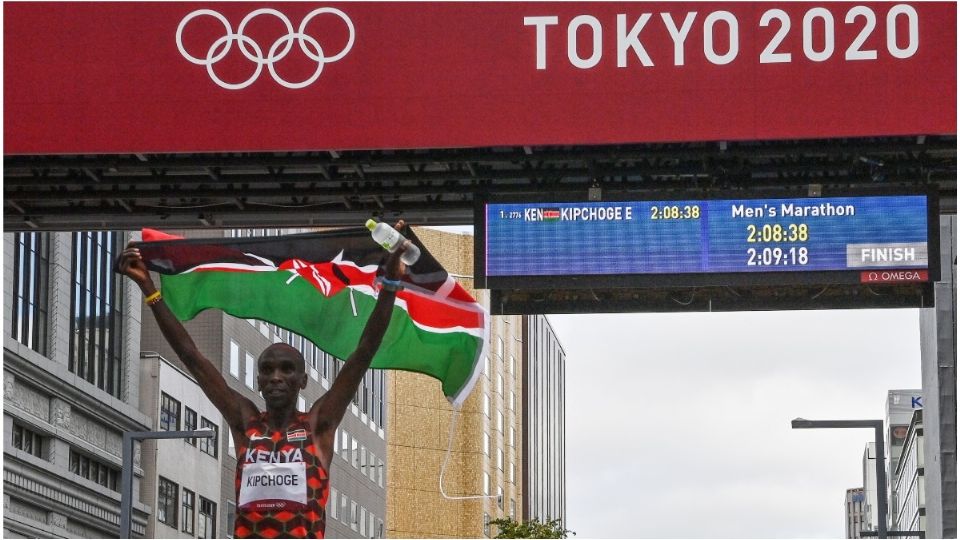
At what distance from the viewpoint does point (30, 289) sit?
188ft

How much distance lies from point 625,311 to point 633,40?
353cm

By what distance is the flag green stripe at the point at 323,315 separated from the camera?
15.8m

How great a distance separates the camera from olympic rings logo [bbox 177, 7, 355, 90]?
23.0 m

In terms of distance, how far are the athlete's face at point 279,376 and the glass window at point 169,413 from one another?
57.5 metres

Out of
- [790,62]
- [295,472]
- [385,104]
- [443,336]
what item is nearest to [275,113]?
[385,104]

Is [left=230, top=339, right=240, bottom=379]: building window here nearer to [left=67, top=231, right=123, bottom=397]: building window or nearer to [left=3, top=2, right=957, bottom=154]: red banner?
[left=67, top=231, right=123, bottom=397]: building window

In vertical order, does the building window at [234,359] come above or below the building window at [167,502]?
above

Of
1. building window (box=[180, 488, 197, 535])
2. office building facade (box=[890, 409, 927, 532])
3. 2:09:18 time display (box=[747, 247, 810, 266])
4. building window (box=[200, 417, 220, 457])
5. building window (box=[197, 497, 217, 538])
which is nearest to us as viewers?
2:09:18 time display (box=[747, 247, 810, 266])

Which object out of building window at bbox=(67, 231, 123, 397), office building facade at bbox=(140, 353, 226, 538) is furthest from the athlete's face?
office building facade at bbox=(140, 353, 226, 538)

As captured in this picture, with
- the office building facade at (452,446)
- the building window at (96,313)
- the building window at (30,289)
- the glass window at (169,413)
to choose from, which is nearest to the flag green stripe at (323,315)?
the building window at (30,289)

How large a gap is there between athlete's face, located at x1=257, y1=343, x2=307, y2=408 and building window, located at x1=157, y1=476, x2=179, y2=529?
187 feet

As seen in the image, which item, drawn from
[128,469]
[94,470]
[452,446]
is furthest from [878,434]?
[452,446]

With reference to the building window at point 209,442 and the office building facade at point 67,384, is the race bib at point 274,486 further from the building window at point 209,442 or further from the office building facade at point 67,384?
the building window at point 209,442

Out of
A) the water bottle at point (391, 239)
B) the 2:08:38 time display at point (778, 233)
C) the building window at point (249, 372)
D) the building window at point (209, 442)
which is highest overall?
the building window at point (249, 372)
